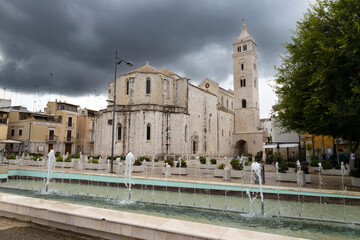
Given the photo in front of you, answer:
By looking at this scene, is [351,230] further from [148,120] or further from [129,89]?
[129,89]

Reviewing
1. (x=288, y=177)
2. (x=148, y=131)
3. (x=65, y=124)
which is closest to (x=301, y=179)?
(x=288, y=177)

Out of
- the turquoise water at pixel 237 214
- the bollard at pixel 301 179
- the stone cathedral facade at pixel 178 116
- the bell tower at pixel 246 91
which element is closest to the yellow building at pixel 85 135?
the stone cathedral facade at pixel 178 116

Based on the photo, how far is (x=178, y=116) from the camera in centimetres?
3005

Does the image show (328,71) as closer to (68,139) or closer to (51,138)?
(51,138)

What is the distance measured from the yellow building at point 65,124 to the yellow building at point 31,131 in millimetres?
1490

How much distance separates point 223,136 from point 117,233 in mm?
41399

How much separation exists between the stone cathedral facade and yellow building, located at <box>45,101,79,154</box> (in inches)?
466

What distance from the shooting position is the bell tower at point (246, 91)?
45344mm

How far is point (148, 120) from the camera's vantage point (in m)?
27.8

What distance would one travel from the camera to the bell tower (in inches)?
1785

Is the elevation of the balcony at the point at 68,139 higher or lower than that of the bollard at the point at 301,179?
higher

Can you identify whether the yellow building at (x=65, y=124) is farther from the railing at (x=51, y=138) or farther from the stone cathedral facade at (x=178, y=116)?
Answer: the stone cathedral facade at (x=178, y=116)

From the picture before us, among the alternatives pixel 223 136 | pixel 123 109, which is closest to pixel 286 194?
pixel 123 109

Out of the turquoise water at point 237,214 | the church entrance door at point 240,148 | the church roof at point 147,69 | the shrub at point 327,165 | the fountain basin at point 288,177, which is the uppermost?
the church roof at point 147,69
